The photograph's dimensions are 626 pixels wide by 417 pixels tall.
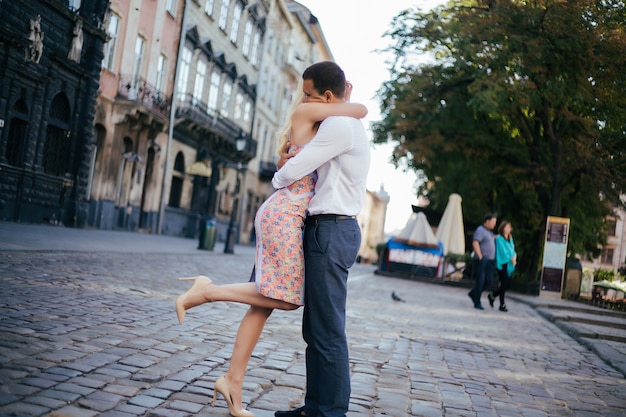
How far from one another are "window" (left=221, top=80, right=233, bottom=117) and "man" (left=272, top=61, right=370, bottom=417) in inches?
1372

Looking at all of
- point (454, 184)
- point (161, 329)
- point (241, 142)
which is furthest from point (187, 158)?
point (161, 329)

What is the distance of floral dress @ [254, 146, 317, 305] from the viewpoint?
11.6ft

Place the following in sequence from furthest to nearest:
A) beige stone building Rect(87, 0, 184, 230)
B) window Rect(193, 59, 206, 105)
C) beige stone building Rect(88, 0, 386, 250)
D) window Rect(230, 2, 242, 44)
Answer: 1. window Rect(230, 2, 242, 44)
2. window Rect(193, 59, 206, 105)
3. beige stone building Rect(88, 0, 386, 250)
4. beige stone building Rect(87, 0, 184, 230)

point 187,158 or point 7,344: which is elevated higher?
point 187,158

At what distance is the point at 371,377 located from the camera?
5.36m

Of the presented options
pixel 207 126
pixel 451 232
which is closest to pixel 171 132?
pixel 207 126

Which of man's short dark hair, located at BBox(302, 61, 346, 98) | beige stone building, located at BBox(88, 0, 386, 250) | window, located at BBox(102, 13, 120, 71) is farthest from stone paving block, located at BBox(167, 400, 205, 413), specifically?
window, located at BBox(102, 13, 120, 71)

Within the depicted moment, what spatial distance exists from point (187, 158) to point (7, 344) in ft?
96.2

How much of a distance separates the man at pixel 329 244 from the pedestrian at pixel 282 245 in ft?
0.17

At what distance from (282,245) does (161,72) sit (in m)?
27.0

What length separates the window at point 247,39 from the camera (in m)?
41.2

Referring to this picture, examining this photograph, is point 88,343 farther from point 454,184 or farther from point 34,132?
point 454,184

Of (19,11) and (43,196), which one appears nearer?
(19,11)

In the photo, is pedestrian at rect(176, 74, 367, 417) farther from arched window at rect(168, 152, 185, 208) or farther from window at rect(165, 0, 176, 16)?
arched window at rect(168, 152, 185, 208)
